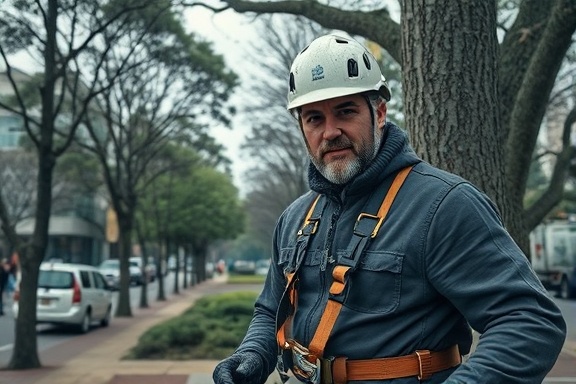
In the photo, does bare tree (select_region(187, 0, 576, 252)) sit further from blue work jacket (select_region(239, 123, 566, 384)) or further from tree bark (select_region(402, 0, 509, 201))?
blue work jacket (select_region(239, 123, 566, 384))

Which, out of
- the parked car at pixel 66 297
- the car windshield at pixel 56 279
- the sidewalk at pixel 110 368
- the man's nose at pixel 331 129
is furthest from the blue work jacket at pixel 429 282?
the car windshield at pixel 56 279

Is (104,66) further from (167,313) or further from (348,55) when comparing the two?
(348,55)

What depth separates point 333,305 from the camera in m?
2.17

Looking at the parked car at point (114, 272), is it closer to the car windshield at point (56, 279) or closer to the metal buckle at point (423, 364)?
the car windshield at point (56, 279)

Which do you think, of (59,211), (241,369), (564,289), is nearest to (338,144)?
(241,369)

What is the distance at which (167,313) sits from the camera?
79.9ft

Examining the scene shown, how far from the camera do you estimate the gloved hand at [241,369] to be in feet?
7.57

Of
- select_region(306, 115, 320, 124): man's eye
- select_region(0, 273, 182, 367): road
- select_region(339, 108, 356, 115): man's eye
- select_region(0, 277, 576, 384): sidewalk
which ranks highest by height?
select_region(339, 108, 356, 115): man's eye

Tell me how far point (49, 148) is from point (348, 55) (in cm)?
1075

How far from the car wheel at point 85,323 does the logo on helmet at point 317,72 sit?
666 inches

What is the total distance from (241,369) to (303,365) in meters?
0.21

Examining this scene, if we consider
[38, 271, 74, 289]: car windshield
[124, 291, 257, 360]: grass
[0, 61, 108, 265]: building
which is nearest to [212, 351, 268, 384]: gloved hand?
[124, 291, 257, 360]: grass

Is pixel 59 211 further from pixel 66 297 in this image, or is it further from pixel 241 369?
pixel 241 369

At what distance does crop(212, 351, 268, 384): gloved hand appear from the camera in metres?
2.31
